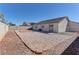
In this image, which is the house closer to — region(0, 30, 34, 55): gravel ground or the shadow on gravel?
the shadow on gravel

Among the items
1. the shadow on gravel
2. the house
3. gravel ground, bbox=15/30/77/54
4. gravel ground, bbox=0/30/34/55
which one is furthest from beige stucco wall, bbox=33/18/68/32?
gravel ground, bbox=0/30/34/55

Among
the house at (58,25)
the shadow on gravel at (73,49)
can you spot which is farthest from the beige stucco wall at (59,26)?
the shadow on gravel at (73,49)

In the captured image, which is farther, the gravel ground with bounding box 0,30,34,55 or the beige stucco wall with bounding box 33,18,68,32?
the beige stucco wall with bounding box 33,18,68,32

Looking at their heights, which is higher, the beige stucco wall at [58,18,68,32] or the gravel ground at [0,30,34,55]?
the beige stucco wall at [58,18,68,32]

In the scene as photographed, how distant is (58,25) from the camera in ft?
9.14

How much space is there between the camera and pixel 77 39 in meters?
2.88

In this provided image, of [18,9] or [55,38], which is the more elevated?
[18,9]

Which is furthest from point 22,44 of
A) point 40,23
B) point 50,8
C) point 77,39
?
point 77,39

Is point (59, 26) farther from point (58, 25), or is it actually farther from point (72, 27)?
point (72, 27)

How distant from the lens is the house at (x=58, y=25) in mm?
2672

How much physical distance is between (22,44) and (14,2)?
3.24ft

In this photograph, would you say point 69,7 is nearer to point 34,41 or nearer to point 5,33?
point 34,41

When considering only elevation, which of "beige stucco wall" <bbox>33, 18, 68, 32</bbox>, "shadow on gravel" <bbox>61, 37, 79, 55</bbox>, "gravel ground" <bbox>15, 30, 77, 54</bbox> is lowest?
"shadow on gravel" <bbox>61, 37, 79, 55</bbox>

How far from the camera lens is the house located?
267cm
